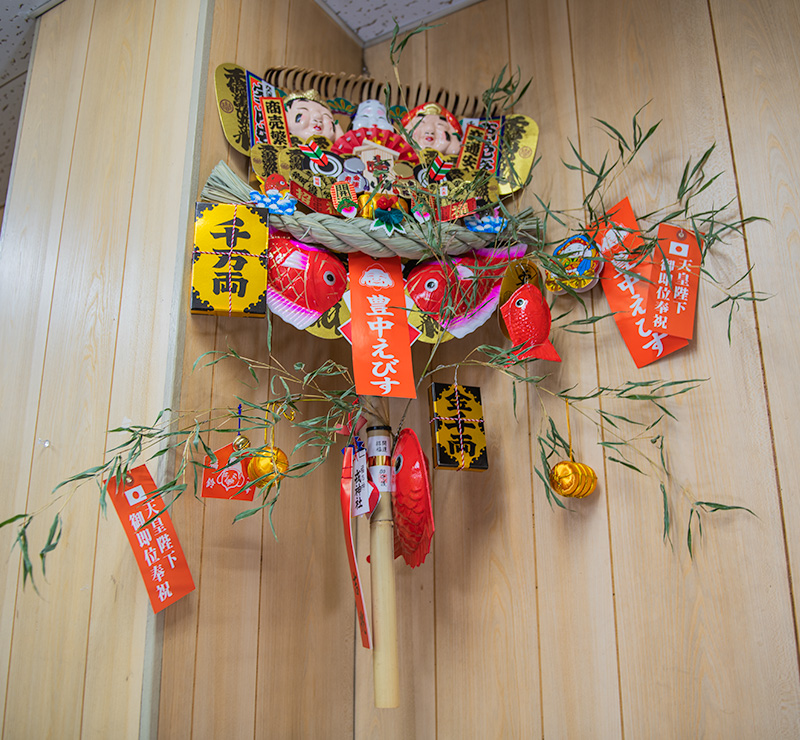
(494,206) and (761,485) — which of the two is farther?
(494,206)

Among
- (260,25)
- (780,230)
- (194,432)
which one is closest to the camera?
(194,432)

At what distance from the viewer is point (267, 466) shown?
989 millimetres

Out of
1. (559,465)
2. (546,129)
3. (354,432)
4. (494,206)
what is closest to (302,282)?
(354,432)

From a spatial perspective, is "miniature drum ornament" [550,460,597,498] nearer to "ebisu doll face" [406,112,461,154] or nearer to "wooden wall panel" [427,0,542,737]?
"wooden wall panel" [427,0,542,737]

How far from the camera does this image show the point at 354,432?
106cm

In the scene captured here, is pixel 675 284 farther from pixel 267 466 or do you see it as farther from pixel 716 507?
pixel 267 466

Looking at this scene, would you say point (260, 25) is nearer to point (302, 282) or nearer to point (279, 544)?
point (302, 282)

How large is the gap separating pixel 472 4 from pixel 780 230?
0.89 m

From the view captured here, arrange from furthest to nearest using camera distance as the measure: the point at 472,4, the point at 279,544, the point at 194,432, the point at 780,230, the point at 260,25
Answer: the point at 472,4
the point at 260,25
the point at 279,544
the point at 780,230
the point at 194,432

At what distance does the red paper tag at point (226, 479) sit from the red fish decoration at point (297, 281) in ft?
0.81

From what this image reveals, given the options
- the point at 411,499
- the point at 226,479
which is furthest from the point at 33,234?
the point at 411,499

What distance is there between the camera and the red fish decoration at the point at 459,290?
44.1 inches

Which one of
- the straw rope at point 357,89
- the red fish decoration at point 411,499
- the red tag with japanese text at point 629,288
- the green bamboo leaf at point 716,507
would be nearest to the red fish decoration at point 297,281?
the red fish decoration at point 411,499

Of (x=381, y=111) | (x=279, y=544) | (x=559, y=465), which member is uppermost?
(x=381, y=111)
